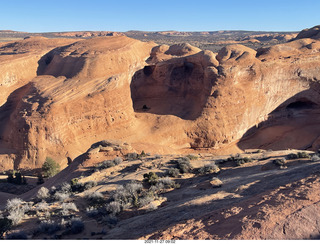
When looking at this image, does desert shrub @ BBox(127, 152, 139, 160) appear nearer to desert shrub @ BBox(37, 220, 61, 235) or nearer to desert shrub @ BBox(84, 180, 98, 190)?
desert shrub @ BBox(84, 180, 98, 190)

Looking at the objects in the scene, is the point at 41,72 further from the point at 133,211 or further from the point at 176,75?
the point at 133,211

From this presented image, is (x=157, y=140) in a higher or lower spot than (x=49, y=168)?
higher

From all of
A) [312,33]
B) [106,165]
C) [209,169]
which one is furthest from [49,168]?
[312,33]

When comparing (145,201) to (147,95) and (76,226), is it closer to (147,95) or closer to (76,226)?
(76,226)

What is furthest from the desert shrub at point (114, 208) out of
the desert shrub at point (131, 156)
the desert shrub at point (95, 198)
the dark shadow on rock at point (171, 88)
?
the dark shadow on rock at point (171, 88)

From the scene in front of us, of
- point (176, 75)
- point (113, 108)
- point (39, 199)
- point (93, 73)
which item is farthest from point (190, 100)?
point (39, 199)

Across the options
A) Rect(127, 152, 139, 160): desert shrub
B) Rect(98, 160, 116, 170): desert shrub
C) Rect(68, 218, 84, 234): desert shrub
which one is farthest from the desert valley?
Rect(127, 152, 139, 160): desert shrub
